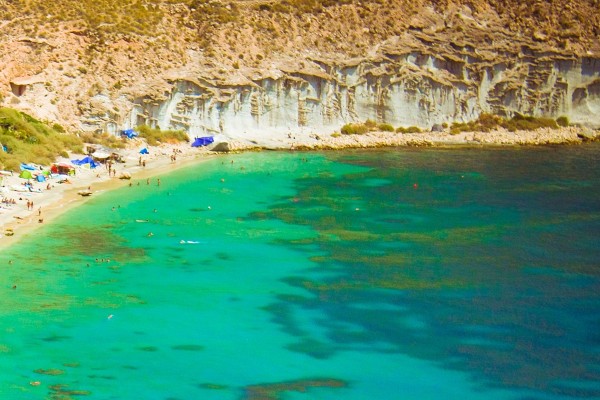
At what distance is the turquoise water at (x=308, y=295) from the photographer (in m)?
22.6

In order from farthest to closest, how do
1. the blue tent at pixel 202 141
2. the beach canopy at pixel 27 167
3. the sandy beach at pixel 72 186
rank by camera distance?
the blue tent at pixel 202 141 < the beach canopy at pixel 27 167 < the sandy beach at pixel 72 186

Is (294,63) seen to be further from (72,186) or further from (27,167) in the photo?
(27,167)

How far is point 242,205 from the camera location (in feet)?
146

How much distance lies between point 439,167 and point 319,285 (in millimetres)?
28251

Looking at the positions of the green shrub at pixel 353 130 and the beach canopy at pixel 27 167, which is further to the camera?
the green shrub at pixel 353 130

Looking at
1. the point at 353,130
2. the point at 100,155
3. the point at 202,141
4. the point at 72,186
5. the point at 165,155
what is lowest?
the point at 72,186

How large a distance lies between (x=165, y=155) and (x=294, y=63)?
54.1 ft

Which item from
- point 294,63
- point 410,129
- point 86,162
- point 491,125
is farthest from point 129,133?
point 491,125

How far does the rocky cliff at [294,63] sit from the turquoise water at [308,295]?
1751 cm

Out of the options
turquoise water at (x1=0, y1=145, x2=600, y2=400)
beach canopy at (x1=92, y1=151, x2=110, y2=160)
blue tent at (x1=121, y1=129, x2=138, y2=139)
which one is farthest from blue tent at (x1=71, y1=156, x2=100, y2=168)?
blue tent at (x1=121, y1=129, x2=138, y2=139)

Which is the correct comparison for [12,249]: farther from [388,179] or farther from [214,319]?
[388,179]

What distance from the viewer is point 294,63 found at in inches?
2788

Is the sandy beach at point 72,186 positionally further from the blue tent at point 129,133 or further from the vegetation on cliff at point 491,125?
the vegetation on cliff at point 491,125

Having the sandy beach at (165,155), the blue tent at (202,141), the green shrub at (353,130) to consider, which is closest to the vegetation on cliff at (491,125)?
the green shrub at (353,130)
